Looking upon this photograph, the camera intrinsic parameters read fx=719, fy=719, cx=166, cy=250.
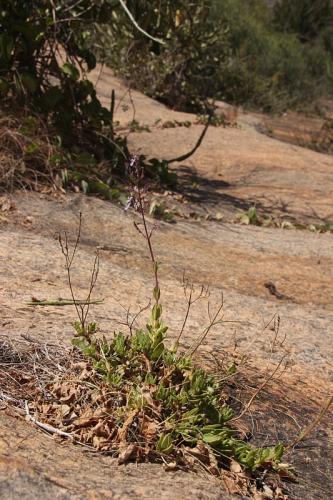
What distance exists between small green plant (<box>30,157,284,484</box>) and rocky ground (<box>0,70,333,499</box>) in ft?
0.25

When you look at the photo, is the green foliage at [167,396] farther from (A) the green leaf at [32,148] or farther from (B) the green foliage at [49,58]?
(B) the green foliage at [49,58]

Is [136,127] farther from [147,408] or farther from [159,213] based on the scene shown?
[147,408]

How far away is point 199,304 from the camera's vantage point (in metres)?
3.48

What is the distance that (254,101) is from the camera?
1730 cm

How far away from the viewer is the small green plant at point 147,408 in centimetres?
206

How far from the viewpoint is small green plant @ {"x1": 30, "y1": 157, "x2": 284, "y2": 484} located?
206 cm

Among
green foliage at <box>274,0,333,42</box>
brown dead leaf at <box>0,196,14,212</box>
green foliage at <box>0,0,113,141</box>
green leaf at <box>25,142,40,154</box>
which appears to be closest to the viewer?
brown dead leaf at <box>0,196,14,212</box>

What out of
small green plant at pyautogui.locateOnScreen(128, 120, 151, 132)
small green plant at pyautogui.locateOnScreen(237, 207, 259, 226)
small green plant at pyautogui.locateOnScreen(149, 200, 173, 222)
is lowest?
small green plant at pyautogui.locateOnScreen(128, 120, 151, 132)

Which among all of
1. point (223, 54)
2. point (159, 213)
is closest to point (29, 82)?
point (159, 213)

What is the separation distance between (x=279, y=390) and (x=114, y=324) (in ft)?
2.30

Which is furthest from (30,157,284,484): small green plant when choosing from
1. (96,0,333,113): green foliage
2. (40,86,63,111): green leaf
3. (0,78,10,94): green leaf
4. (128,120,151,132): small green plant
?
(128,120,151,132): small green plant

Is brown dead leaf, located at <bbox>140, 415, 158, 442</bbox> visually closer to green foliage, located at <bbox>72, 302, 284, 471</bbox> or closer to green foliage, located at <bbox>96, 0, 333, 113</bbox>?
green foliage, located at <bbox>72, 302, 284, 471</bbox>

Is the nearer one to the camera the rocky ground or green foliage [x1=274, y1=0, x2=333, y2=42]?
the rocky ground

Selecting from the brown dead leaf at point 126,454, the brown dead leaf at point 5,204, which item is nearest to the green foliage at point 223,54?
the brown dead leaf at point 5,204
